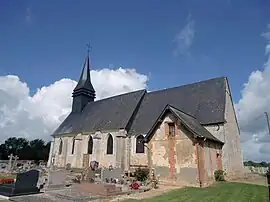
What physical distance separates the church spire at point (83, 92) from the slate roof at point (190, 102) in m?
12.6

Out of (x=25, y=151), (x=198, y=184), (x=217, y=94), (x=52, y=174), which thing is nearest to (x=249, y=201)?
(x=198, y=184)

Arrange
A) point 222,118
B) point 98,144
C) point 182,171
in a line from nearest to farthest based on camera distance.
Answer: point 182,171
point 222,118
point 98,144

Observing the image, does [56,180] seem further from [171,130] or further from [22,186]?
[171,130]

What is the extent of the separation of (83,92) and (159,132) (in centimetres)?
2257

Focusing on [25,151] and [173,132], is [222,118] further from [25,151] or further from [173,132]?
[25,151]

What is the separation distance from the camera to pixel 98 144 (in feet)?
88.0

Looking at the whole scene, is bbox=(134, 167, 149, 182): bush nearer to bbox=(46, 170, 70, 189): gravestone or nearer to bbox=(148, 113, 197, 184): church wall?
bbox=(148, 113, 197, 184): church wall

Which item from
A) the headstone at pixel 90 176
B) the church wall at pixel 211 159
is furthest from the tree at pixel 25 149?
the church wall at pixel 211 159

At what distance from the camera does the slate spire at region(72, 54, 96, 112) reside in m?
36.6

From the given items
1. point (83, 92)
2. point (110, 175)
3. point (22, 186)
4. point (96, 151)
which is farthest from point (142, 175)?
point (83, 92)

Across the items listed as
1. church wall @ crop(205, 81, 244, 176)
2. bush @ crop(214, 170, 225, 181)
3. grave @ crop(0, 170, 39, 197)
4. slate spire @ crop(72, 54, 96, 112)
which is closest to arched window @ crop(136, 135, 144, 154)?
church wall @ crop(205, 81, 244, 176)

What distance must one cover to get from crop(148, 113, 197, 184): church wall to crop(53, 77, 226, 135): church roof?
213 inches

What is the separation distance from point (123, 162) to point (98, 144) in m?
4.57

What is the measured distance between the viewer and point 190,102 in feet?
77.6
